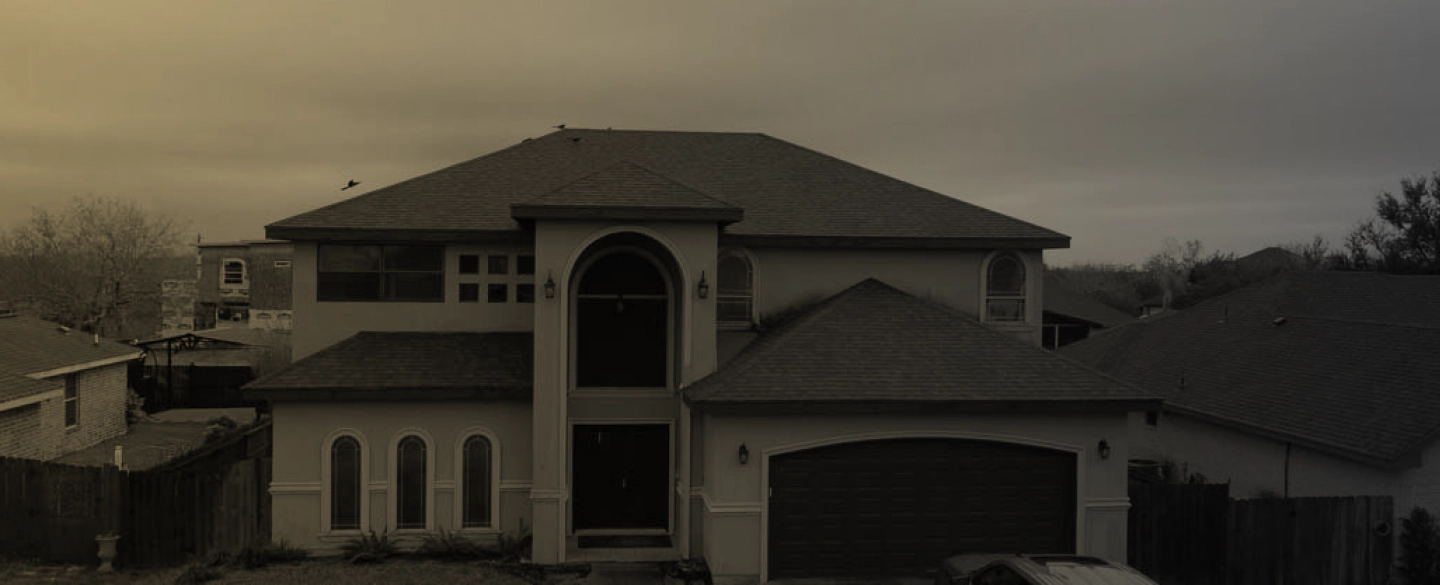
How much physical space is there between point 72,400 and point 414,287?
14228 millimetres

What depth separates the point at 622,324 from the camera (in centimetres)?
1430

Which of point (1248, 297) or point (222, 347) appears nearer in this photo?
point (1248, 297)

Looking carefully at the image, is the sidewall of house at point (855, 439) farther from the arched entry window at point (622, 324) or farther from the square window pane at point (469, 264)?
the square window pane at point (469, 264)

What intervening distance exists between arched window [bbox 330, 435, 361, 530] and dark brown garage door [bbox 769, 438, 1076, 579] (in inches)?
251

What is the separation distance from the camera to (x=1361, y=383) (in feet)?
50.1

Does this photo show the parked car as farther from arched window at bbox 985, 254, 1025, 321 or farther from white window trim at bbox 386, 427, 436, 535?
white window trim at bbox 386, 427, 436, 535

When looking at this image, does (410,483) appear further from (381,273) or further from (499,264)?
(499,264)

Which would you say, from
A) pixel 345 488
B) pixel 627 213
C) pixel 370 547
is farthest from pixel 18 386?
pixel 627 213

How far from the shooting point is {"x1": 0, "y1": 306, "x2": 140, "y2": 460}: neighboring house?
18828 millimetres

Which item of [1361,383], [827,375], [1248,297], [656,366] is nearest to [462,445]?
[656,366]

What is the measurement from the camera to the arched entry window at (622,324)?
559 inches

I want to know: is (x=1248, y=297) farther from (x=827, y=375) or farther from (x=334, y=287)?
(x=334, y=287)

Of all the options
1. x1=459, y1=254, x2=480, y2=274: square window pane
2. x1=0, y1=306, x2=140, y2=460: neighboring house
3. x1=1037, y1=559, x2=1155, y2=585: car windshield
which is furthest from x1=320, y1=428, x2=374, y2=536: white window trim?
x1=1037, y1=559, x2=1155, y2=585: car windshield

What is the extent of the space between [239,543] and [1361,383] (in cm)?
1860
